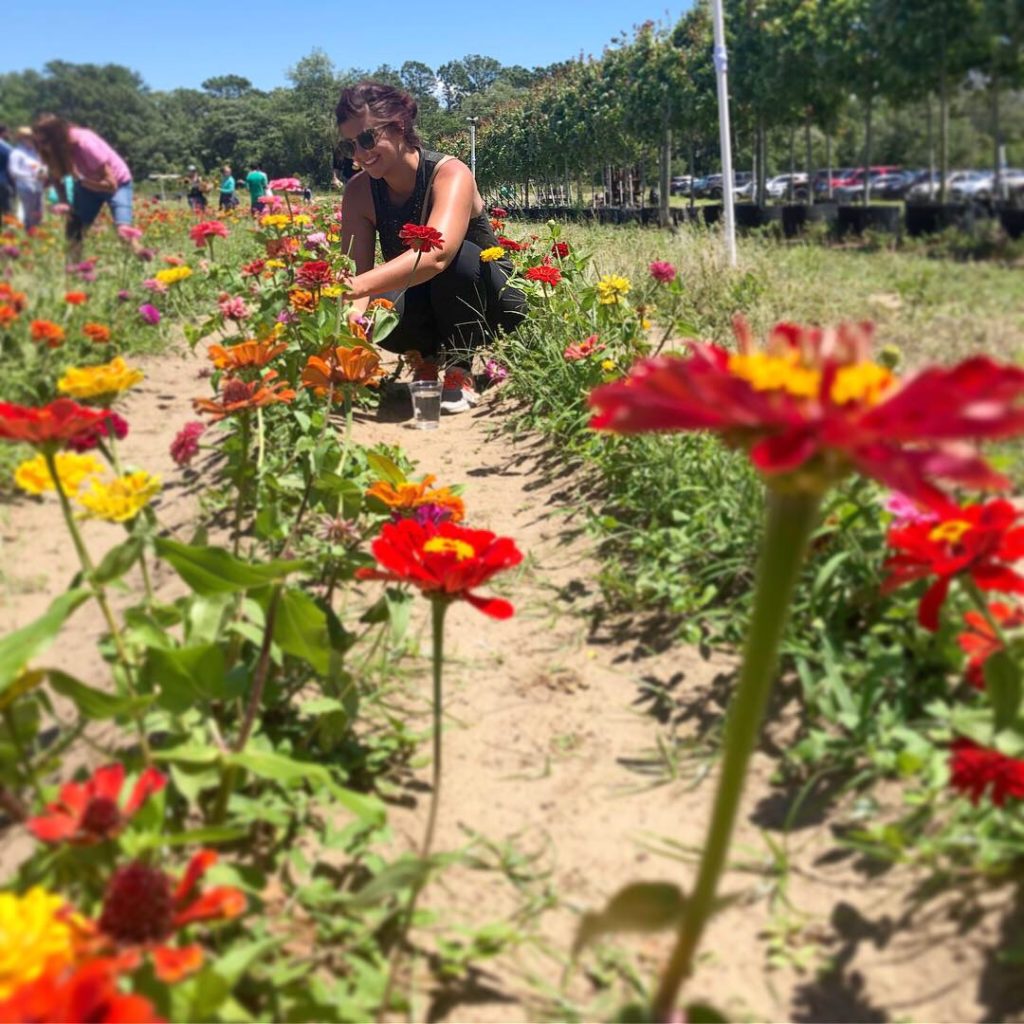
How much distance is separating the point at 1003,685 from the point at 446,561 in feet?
1.97

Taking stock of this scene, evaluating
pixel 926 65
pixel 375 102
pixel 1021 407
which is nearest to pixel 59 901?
pixel 1021 407

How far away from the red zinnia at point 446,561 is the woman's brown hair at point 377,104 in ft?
9.57

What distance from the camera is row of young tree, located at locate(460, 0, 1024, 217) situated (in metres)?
6.56

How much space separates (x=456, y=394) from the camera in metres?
3.77

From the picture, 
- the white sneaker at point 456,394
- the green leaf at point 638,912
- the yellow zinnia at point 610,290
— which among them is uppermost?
the yellow zinnia at point 610,290

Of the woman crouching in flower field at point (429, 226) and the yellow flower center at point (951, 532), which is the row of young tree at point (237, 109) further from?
the yellow flower center at point (951, 532)

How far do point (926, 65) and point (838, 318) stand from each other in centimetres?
518

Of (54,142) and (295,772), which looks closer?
(295,772)

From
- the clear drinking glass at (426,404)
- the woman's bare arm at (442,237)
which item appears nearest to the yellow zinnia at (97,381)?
the woman's bare arm at (442,237)

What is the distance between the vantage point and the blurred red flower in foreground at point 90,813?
0.77 metres

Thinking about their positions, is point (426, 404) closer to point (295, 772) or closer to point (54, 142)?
point (295, 772)

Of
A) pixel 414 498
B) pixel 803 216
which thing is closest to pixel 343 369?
pixel 414 498

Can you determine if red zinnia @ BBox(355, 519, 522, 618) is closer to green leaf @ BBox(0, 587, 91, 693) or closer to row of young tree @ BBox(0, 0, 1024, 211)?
green leaf @ BBox(0, 587, 91, 693)

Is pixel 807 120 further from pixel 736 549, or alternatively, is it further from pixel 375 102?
pixel 736 549
